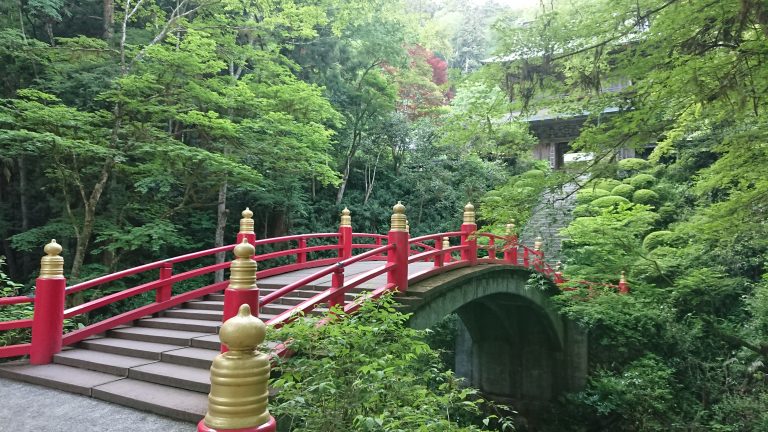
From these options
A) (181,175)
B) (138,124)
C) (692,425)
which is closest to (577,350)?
(692,425)

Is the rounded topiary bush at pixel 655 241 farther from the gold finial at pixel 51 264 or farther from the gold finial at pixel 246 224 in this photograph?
the gold finial at pixel 51 264

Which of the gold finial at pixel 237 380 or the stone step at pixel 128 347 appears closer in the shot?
the gold finial at pixel 237 380

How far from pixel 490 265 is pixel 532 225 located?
1128cm

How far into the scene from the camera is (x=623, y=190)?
58.3 feet

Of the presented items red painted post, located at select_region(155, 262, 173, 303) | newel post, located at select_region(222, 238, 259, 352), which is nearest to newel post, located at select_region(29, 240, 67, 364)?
red painted post, located at select_region(155, 262, 173, 303)

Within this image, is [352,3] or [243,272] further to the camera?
[352,3]

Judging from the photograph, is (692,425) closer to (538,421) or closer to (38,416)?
(538,421)

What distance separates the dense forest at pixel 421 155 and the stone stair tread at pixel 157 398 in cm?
124

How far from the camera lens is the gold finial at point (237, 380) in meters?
1.69

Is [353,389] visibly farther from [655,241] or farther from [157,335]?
[655,241]

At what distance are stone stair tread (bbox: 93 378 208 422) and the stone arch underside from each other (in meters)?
8.50

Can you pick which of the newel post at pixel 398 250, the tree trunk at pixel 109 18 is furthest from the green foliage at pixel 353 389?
the tree trunk at pixel 109 18

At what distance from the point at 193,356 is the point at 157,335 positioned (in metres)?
1.18

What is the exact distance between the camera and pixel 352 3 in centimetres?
1487
